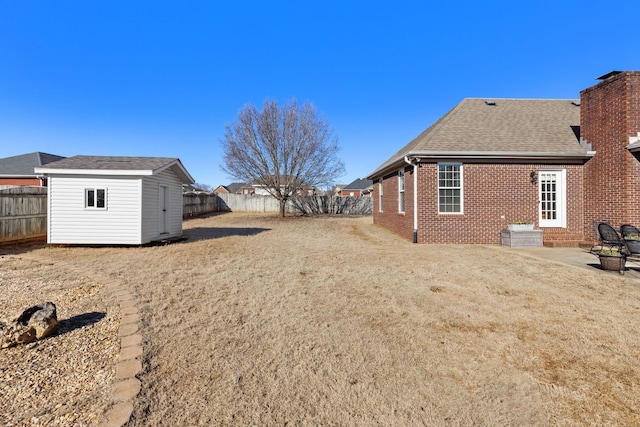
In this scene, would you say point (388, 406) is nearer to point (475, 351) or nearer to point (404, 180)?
point (475, 351)

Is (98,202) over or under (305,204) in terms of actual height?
under

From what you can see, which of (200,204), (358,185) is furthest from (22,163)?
(358,185)

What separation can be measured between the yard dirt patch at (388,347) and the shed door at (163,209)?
514 cm

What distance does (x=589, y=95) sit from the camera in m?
9.91

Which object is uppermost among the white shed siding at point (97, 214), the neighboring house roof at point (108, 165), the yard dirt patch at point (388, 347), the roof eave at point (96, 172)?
the neighboring house roof at point (108, 165)

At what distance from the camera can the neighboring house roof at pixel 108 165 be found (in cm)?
961

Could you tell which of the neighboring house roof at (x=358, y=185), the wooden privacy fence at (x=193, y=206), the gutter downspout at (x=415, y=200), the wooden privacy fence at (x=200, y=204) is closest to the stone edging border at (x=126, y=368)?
the gutter downspout at (x=415, y=200)

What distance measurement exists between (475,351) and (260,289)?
3432 mm

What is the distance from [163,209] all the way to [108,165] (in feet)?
7.67

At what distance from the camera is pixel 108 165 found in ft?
32.9

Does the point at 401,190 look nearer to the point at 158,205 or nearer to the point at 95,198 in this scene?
the point at 158,205

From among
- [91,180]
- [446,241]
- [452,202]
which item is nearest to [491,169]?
[452,202]

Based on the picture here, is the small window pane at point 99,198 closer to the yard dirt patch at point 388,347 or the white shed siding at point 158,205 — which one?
the white shed siding at point 158,205

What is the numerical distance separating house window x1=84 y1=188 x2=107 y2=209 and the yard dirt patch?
182 inches
